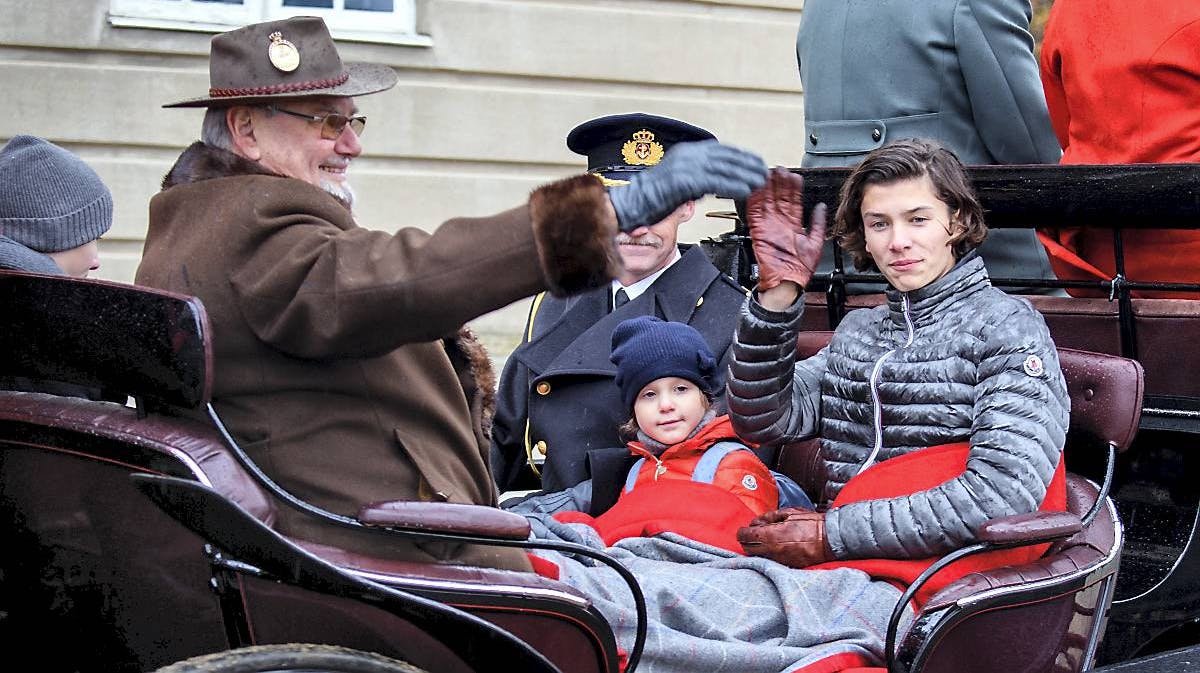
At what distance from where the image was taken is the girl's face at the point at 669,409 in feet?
10.3

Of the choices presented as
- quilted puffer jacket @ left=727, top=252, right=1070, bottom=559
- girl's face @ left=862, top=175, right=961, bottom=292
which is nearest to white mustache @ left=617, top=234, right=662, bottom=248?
quilted puffer jacket @ left=727, top=252, right=1070, bottom=559

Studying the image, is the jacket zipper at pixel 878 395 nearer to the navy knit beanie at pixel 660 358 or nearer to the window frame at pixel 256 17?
the navy knit beanie at pixel 660 358

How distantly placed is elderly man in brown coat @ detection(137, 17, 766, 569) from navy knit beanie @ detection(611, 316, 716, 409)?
72cm

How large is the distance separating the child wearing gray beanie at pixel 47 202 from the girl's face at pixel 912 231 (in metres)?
1.88

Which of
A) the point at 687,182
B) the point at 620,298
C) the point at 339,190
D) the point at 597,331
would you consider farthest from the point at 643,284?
the point at 687,182

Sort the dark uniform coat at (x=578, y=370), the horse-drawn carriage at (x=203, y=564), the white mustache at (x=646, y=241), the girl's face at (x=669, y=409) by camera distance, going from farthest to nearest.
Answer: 1. the white mustache at (x=646, y=241)
2. the dark uniform coat at (x=578, y=370)
3. the girl's face at (x=669, y=409)
4. the horse-drawn carriage at (x=203, y=564)

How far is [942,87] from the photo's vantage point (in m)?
3.73

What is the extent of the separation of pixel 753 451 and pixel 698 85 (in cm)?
477

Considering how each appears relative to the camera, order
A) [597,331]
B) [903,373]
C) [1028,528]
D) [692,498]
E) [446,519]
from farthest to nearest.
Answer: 1. [597,331]
2. [692,498]
3. [903,373]
4. [1028,528]
5. [446,519]

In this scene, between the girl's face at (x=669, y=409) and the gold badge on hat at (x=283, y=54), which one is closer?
the gold badge on hat at (x=283, y=54)

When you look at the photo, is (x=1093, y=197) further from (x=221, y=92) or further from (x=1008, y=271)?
(x=221, y=92)

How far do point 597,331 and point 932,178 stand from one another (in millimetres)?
1141

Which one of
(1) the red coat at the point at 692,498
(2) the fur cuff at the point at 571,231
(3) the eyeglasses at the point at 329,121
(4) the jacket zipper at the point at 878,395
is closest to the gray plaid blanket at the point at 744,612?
(1) the red coat at the point at 692,498

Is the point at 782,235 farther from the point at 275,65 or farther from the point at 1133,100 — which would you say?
the point at 1133,100
